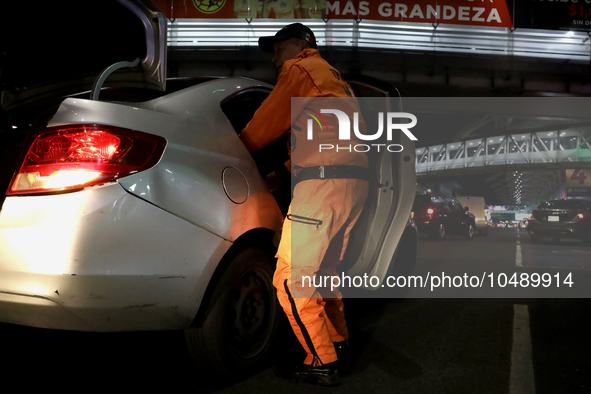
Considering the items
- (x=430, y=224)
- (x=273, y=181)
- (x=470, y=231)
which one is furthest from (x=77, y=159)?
(x=470, y=231)

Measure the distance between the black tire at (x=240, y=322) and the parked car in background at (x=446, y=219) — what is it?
8.07 m

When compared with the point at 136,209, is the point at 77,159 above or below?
above

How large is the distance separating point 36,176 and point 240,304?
3.30ft

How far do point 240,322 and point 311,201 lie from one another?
0.66m

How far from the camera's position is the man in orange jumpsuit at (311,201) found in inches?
75.4

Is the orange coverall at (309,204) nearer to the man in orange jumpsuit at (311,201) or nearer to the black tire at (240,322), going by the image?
the man in orange jumpsuit at (311,201)

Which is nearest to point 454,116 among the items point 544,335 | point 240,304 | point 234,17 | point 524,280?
point 234,17

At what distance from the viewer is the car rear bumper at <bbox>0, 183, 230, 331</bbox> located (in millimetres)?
1394

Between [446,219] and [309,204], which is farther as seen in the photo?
[446,219]

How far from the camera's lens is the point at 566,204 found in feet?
33.2

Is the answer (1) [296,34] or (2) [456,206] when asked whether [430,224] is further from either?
(1) [296,34]

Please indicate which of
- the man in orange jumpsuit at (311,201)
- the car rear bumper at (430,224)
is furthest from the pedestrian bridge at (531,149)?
the man in orange jumpsuit at (311,201)

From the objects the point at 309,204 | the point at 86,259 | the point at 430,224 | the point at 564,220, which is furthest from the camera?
the point at 430,224

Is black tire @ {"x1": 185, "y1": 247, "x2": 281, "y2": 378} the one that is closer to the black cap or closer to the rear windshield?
the black cap
